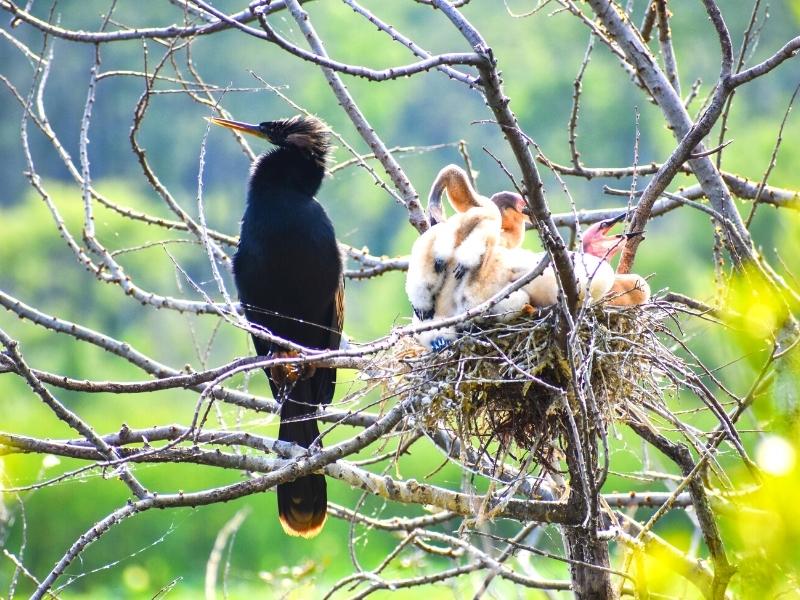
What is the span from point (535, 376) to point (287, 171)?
2.38 meters

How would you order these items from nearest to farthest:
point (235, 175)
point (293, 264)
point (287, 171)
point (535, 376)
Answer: point (535, 376) → point (293, 264) → point (287, 171) → point (235, 175)

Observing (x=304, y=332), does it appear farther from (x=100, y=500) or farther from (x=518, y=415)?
(x=100, y=500)

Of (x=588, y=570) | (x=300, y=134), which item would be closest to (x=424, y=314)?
(x=588, y=570)

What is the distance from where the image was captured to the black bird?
198 inches

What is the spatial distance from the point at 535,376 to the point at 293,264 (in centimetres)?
210

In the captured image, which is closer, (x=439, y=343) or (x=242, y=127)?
(x=439, y=343)

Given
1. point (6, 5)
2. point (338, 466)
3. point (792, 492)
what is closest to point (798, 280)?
point (792, 492)

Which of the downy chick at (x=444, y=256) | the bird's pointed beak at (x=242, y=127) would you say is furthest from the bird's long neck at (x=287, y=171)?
the downy chick at (x=444, y=256)

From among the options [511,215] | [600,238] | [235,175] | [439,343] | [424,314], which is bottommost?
[439,343]

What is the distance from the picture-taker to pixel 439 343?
343 cm

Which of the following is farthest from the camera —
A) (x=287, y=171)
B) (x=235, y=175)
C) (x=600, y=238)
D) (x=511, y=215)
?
(x=235, y=175)

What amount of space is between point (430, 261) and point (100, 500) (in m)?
14.2

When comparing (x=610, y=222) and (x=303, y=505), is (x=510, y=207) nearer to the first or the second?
(x=610, y=222)

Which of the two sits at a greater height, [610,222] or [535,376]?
[610,222]
